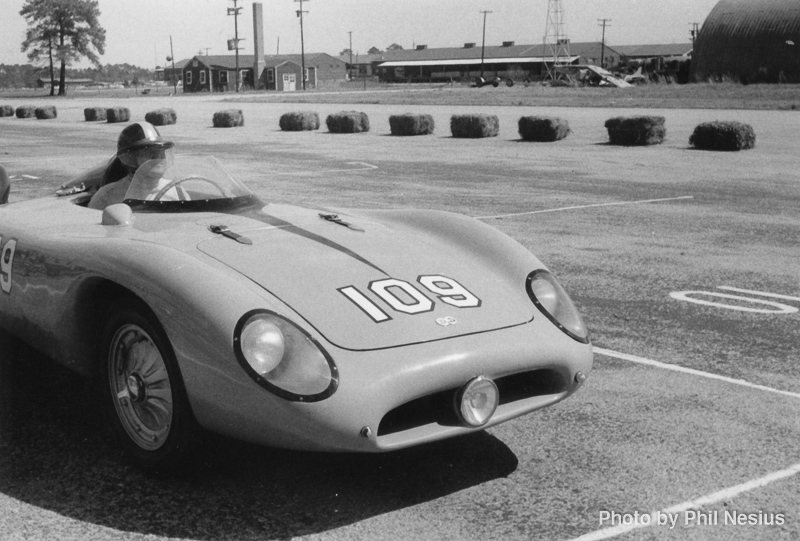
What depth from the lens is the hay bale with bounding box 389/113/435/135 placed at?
29.8m

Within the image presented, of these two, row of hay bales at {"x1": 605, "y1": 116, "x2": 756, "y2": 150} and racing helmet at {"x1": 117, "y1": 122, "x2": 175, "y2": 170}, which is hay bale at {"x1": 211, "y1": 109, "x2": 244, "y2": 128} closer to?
row of hay bales at {"x1": 605, "y1": 116, "x2": 756, "y2": 150}

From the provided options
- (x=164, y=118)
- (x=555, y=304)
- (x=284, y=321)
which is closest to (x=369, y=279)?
(x=284, y=321)

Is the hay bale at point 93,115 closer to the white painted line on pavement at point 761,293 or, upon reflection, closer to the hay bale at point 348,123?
the hay bale at point 348,123

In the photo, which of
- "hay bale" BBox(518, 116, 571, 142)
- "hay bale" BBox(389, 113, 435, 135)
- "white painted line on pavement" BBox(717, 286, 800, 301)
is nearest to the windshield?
"white painted line on pavement" BBox(717, 286, 800, 301)

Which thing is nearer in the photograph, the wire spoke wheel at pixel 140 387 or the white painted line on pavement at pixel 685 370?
the wire spoke wheel at pixel 140 387

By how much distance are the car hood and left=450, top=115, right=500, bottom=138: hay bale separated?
78.8 ft

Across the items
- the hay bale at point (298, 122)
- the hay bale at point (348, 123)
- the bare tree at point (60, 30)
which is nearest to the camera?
the hay bale at point (348, 123)

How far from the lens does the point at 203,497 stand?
354 cm

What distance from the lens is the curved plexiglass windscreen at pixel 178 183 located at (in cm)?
469

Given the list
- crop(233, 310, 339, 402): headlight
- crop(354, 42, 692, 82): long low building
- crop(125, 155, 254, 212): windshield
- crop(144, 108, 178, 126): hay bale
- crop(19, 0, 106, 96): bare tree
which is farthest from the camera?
crop(354, 42, 692, 82): long low building

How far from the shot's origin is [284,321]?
341 cm

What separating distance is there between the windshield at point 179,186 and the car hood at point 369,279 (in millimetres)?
260

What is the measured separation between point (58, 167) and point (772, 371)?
58.3ft

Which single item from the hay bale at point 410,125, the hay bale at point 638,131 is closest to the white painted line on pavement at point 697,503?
the hay bale at point 638,131
